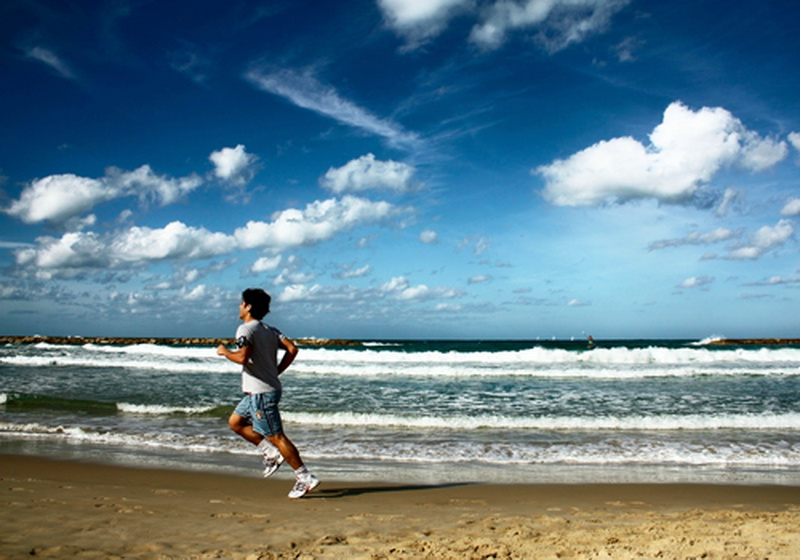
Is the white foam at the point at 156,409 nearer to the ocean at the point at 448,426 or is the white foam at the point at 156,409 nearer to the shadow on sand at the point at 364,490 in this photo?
the ocean at the point at 448,426

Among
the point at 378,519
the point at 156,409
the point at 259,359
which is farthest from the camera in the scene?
the point at 156,409

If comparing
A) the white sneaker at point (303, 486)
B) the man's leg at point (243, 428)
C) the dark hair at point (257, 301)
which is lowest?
the white sneaker at point (303, 486)

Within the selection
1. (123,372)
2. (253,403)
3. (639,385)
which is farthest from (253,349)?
(123,372)

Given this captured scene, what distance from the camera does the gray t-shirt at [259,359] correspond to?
5473mm

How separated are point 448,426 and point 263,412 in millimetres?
6623

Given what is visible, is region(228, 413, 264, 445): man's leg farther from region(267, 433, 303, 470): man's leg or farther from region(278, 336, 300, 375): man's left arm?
region(278, 336, 300, 375): man's left arm

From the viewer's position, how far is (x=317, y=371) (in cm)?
2470

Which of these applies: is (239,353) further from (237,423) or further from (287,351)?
(237,423)

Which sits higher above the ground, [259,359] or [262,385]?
[259,359]

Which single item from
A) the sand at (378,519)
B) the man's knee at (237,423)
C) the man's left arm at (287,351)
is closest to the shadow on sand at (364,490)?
the sand at (378,519)

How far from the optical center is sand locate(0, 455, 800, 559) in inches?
153

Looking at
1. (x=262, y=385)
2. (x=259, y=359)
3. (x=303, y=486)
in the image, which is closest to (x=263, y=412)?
(x=262, y=385)

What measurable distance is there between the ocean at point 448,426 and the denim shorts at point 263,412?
176 cm

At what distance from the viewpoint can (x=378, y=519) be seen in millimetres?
4930
